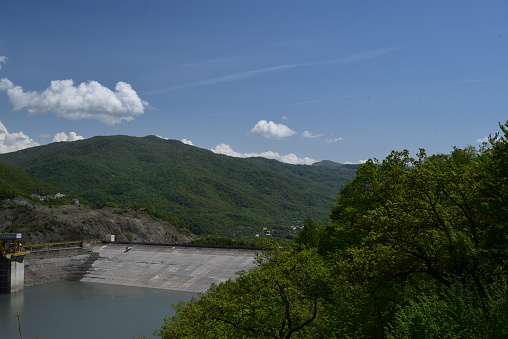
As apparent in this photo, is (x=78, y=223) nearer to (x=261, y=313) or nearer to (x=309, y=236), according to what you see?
(x=309, y=236)

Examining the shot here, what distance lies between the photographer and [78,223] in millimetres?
95188

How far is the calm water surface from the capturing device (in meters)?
39.8

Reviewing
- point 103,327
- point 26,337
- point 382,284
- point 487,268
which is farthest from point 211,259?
point 487,268

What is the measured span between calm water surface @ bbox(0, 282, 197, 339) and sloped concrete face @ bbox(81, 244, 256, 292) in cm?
210

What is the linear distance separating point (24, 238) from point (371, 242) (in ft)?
268

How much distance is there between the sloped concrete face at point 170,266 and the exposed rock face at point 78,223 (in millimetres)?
21017

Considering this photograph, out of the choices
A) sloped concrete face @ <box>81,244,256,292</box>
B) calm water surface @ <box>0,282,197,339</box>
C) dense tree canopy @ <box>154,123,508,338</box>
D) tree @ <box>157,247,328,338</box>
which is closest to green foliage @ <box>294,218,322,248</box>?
sloped concrete face @ <box>81,244,256,292</box>

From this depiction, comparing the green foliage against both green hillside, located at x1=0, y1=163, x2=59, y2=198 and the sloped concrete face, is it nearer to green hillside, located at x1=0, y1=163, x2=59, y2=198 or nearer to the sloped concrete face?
the sloped concrete face

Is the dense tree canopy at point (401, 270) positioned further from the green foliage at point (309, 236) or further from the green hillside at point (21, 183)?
the green hillside at point (21, 183)

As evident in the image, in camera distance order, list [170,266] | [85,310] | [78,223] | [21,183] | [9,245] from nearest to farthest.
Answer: [85,310] → [9,245] → [170,266] → [78,223] → [21,183]

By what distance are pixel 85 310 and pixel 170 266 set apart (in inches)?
680

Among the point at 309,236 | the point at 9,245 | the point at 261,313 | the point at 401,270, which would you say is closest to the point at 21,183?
the point at 9,245

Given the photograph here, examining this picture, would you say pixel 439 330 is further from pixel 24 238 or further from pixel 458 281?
pixel 24 238

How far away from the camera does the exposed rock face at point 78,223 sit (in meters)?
86.4
